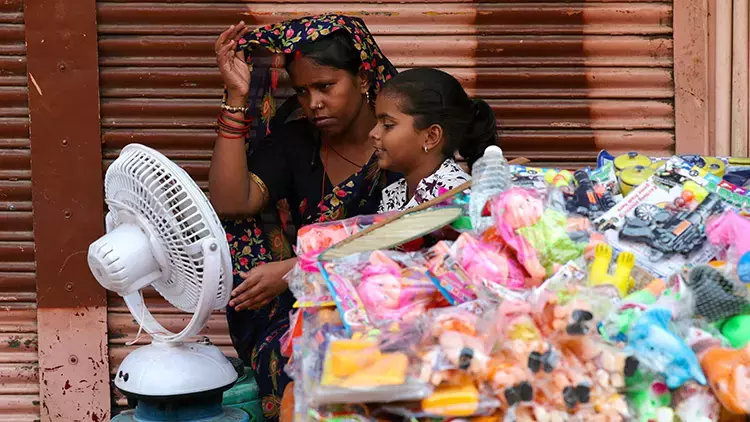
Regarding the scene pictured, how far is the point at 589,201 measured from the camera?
208 centimetres

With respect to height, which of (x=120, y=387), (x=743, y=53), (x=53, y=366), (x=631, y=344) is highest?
(x=743, y=53)

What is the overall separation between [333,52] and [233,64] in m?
0.32

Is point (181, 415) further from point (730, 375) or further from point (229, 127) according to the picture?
point (730, 375)

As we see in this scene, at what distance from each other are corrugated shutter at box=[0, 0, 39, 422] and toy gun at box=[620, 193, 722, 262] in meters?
2.31

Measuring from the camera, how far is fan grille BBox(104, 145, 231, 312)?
7.02 ft

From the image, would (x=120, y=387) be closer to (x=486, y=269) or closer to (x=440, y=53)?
(x=486, y=269)

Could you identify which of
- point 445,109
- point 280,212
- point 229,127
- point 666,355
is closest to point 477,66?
point 445,109

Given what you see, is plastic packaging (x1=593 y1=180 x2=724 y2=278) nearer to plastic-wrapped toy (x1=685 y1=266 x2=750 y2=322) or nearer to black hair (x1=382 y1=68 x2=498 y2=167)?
plastic-wrapped toy (x1=685 y1=266 x2=750 y2=322)

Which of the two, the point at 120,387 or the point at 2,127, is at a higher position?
the point at 2,127

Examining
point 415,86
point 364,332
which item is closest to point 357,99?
point 415,86

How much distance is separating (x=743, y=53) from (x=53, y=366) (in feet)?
9.23

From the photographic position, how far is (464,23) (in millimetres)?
3289

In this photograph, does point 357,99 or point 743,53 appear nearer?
point 357,99

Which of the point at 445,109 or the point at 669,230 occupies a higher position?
the point at 445,109
